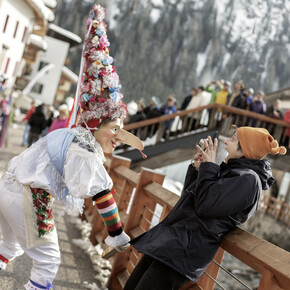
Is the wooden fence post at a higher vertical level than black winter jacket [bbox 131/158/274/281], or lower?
lower

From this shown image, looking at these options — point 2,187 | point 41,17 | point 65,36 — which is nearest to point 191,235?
point 2,187

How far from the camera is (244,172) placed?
99.4 inches

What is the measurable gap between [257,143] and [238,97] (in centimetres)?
928

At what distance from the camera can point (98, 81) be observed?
3543 millimetres

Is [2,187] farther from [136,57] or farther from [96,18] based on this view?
[136,57]

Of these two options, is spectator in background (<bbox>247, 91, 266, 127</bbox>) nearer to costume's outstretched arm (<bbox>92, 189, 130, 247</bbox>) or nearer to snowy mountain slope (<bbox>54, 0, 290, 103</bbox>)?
costume's outstretched arm (<bbox>92, 189, 130, 247</bbox>)

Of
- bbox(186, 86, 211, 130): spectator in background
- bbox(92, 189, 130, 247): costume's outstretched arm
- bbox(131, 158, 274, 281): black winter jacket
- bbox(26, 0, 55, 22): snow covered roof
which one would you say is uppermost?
bbox(26, 0, 55, 22): snow covered roof

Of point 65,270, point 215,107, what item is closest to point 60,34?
point 215,107

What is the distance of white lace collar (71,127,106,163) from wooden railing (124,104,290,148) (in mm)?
7801

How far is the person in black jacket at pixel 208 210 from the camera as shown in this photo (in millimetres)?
2486

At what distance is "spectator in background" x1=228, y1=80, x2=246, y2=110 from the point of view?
461 inches

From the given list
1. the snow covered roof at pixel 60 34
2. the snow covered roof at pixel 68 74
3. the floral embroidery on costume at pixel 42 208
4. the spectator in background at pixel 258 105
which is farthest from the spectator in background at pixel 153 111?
the snow covered roof at pixel 68 74

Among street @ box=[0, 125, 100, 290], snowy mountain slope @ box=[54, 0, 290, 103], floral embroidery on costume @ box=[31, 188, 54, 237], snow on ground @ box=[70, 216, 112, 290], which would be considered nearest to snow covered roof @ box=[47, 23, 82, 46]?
snowy mountain slope @ box=[54, 0, 290, 103]

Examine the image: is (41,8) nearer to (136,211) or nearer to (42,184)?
(136,211)
